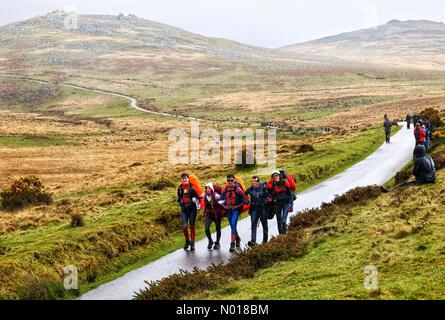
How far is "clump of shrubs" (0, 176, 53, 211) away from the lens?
30.3 metres

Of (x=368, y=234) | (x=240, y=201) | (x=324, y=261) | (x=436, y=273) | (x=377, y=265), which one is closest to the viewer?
(x=436, y=273)

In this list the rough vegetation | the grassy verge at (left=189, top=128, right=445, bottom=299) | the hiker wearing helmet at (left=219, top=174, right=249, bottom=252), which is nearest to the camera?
the grassy verge at (left=189, top=128, right=445, bottom=299)

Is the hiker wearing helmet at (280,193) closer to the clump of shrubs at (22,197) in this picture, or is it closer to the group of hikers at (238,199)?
the group of hikers at (238,199)

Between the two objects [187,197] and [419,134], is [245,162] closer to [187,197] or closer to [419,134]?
[419,134]

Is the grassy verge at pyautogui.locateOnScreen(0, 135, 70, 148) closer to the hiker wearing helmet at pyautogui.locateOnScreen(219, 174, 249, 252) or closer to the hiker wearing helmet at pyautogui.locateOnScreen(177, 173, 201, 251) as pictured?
the hiker wearing helmet at pyautogui.locateOnScreen(177, 173, 201, 251)

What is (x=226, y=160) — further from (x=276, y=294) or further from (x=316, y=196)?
(x=276, y=294)

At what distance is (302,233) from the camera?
18.0 m

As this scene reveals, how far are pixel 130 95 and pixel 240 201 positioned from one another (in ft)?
479

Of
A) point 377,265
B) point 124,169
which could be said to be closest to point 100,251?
point 377,265

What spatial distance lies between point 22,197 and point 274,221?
16.1m

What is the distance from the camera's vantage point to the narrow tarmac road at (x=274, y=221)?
15739 millimetres

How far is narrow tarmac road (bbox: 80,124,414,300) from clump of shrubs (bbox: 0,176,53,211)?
45.2ft

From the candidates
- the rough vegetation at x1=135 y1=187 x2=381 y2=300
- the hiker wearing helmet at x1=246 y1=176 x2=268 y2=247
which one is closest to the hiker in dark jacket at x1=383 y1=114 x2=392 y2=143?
the rough vegetation at x1=135 y1=187 x2=381 y2=300

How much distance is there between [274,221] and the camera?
22594 mm
